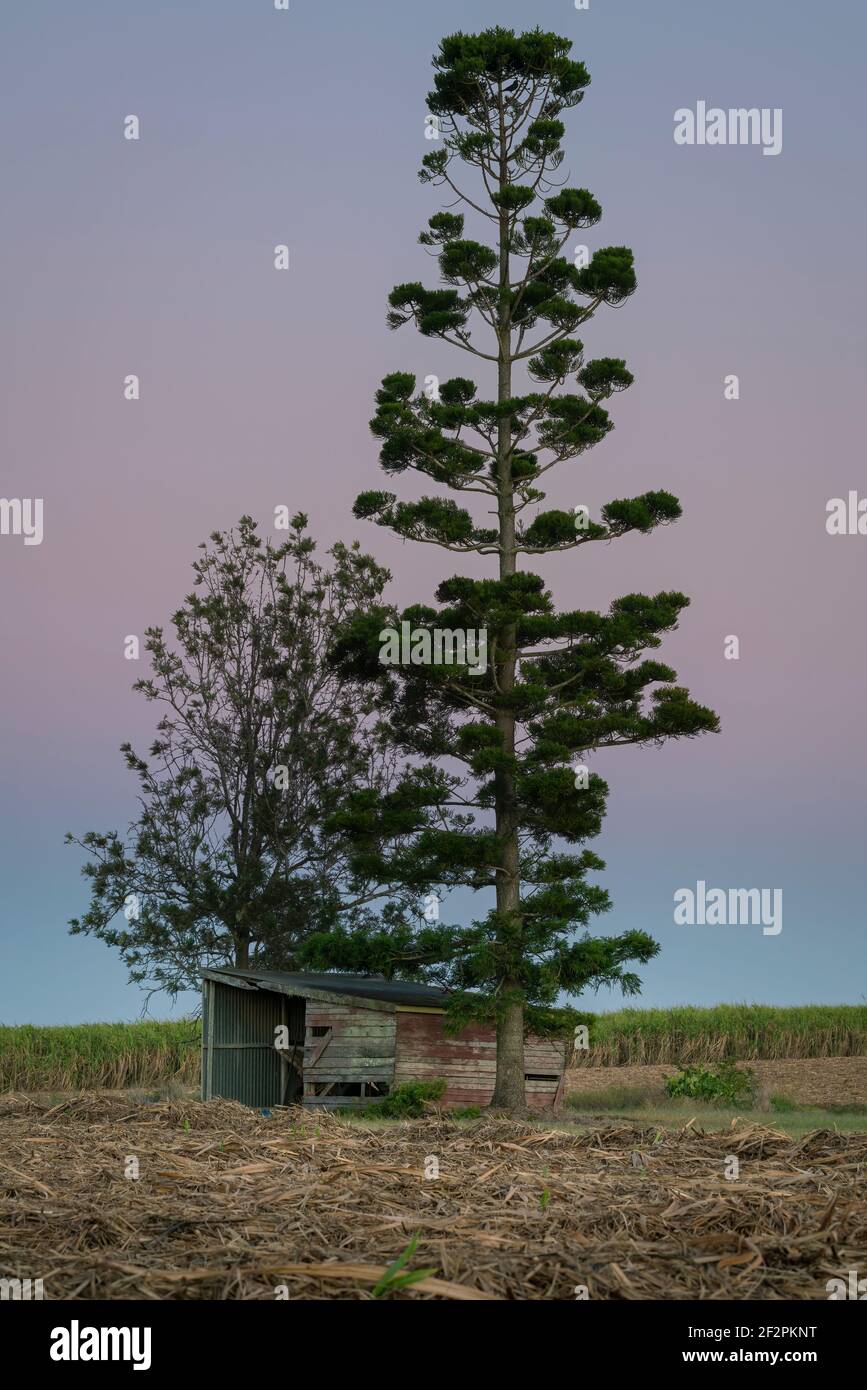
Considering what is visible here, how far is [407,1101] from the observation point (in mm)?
23047

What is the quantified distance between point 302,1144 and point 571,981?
12.3m

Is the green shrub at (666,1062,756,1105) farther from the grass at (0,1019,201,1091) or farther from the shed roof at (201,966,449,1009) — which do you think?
the grass at (0,1019,201,1091)

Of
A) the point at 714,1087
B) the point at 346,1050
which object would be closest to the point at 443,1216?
the point at 346,1050

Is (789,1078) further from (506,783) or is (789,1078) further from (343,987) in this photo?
(506,783)

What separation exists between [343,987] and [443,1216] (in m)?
18.5

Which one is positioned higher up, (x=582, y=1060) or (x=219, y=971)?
(x=219, y=971)

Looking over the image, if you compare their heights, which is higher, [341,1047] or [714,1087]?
[341,1047]

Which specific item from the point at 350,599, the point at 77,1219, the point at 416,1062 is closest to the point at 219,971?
the point at 416,1062

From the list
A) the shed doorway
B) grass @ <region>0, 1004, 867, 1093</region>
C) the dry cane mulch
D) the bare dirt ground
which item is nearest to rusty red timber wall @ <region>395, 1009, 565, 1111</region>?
the shed doorway

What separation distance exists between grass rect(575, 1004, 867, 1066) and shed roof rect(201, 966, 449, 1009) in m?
12.6

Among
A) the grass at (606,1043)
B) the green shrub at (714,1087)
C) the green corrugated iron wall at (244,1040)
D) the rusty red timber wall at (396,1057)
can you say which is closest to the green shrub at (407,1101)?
the rusty red timber wall at (396,1057)

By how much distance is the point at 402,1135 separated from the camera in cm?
1404
